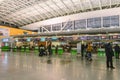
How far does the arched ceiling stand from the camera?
36469 mm

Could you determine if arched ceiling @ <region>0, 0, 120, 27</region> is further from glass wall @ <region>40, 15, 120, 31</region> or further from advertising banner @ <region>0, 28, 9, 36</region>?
advertising banner @ <region>0, 28, 9, 36</region>

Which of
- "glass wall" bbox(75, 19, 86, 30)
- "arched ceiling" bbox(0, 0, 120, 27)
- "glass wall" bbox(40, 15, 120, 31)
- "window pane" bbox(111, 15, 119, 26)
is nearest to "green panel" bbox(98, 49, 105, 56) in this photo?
"arched ceiling" bbox(0, 0, 120, 27)

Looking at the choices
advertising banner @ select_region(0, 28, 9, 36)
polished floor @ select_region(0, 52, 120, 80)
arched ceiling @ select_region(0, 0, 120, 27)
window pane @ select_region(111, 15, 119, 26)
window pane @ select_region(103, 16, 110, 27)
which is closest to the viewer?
polished floor @ select_region(0, 52, 120, 80)

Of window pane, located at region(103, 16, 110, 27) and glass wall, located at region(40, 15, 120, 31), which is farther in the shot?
window pane, located at region(103, 16, 110, 27)

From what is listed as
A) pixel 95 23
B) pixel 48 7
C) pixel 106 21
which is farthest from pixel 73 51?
pixel 95 23

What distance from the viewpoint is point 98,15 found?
41.2m

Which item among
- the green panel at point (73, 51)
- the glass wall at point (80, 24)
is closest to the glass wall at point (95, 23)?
the glass wall at point (80, 24)

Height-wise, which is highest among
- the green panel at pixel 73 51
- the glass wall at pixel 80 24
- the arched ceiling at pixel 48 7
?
the arched ceiling at pixel 48 7

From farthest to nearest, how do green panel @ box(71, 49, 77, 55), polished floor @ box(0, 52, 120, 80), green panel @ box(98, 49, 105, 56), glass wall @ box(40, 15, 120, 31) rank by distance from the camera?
glass wall @ box(40, 15, 120, 31), green panel @ box(71, 49, 77, 55), green panel @ box(98, 49, 105, 56), polished floor @ box(0, 52, 120, 80)

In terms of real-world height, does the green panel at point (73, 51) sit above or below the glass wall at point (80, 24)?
below

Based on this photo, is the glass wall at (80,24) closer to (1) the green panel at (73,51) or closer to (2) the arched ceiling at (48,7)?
(2) the arched ceiling at (48,7)

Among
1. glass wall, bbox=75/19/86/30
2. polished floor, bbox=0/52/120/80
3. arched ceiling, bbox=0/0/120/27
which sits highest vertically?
arched ceiling, bbox=0/0/120/27

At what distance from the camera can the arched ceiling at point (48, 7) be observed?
36.5m

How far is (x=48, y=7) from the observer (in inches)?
1612
